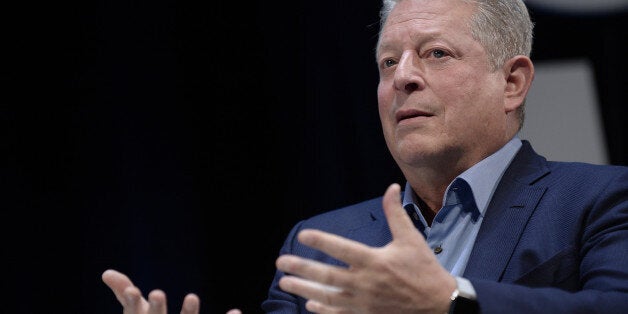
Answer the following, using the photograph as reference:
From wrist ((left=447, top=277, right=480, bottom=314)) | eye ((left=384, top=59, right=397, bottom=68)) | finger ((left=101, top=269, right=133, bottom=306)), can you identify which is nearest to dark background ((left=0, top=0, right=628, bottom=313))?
eye ((left=384, top=59, right=397, bottom=68))

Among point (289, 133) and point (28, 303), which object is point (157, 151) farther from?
point (28, 303)

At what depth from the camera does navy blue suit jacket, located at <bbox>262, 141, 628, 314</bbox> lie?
122 centimetres

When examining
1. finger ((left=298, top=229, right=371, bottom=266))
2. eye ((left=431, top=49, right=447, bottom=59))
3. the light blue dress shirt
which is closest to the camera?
finger ((left=298, top=229, right=371, bottom=266))

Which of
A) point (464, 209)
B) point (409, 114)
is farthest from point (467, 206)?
point (409, 114)

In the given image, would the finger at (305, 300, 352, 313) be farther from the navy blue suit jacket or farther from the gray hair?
the gray hair

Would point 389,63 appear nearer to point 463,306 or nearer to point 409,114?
point 409,114

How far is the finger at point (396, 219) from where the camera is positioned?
1.13 metres

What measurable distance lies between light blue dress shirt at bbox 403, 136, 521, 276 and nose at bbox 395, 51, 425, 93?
0.74ft

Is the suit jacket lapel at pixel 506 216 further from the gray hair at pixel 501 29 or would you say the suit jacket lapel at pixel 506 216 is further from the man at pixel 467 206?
the gray hair at pixel 501 29

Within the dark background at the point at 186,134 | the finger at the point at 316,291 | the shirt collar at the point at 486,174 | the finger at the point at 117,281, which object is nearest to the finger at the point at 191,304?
the finger at the point at 117,281

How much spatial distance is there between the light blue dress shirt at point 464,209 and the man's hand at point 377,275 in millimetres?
476

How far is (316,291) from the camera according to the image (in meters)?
1.14

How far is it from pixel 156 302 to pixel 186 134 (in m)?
1.18

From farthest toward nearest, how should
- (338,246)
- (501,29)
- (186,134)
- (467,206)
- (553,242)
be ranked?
(186,134) < (501,29) < (467,206) < (553,242) < (338,246)
